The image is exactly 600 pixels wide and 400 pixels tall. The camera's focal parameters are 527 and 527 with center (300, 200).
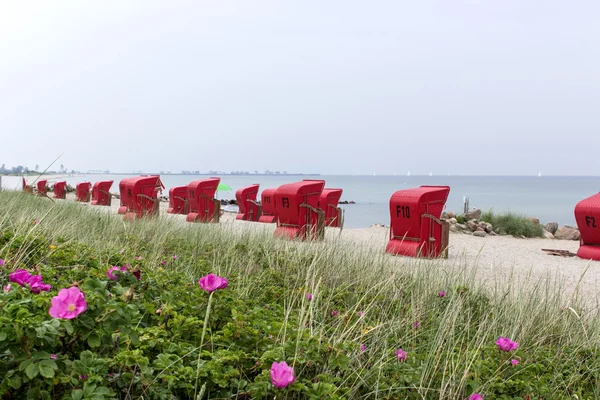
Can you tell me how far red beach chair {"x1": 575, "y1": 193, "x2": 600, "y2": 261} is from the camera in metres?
10.4

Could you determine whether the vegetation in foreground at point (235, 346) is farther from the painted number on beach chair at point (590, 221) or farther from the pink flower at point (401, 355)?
the painted number on beach chair at point (590, 221)

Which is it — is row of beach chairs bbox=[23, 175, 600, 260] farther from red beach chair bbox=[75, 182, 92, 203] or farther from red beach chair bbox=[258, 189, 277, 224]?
red beach chair bbox=[75, 182, 92, 203]

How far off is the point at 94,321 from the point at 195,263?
9.97ft

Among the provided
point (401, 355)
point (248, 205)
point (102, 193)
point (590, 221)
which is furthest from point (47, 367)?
point (102, 193)

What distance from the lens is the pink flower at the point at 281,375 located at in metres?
1.57

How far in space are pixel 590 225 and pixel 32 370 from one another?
1129cm

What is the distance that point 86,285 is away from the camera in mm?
1981

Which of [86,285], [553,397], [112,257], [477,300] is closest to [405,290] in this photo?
[477,300]

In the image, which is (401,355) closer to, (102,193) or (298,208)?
(298,208)

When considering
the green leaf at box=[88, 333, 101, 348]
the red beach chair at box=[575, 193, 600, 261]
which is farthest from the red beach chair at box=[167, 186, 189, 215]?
the green leaf at box=[88, 333, 101, 348]

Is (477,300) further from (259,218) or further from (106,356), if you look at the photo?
(259,218)

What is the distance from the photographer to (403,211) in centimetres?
969

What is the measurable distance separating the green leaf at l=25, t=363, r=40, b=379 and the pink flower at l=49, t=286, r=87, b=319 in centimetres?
15

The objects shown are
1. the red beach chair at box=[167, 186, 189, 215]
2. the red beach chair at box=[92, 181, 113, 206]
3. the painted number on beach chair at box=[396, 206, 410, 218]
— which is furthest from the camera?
the red beach chair at box=[92, 181, 113, 206]
